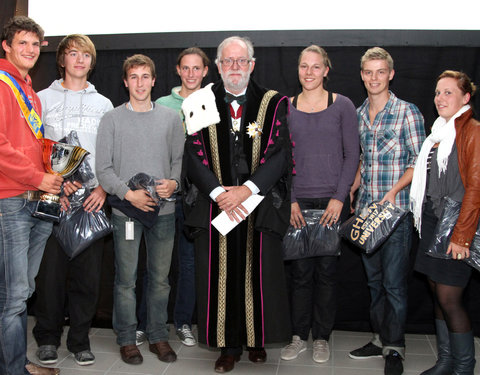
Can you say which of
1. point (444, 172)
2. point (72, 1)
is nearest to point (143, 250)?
point (72, 1)

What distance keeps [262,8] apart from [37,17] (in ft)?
5.90

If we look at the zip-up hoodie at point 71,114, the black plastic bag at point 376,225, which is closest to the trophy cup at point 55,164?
the zip-up hoodie at point 71,114

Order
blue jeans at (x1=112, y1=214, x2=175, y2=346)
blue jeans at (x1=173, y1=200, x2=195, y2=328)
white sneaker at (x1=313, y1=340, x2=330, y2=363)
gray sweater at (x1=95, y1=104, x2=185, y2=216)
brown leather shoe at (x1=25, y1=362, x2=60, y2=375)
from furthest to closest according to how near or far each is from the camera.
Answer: blue jeans at (x1=173, y1=200, x2=195, y2=328) < white sneaker at (x1=313, y1=340, x2=330, y2=363) < blue jeans at (x1=112, y1=214, x2=175, y2=346) < gray sweater at (x1=95, y1=104, x2=185, y2=216) < brown leather shoe at (x1=25, y1=362, x2=60, y2=375)

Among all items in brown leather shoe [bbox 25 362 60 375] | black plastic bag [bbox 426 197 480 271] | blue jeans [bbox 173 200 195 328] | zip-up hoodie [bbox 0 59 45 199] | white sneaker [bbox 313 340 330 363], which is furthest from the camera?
blue jeans [bbox 173 200 195 328]

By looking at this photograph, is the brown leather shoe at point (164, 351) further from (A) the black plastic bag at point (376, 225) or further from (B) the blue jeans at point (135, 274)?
(A) the black plastic bag at point (376, 225)

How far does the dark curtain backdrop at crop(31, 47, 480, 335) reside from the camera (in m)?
3.79

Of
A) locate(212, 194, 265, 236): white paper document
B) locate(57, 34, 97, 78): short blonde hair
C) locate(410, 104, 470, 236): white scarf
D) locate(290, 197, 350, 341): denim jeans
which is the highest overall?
locate(57, 34, 97, 78): short blonde hair

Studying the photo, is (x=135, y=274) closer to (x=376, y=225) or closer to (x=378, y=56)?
(x=376, y=225)

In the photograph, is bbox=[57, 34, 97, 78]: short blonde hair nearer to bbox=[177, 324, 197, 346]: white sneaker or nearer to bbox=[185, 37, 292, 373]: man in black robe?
bbox=[185, 37, 292, 373]: man in black robe

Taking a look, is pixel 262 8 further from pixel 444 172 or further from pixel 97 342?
pixel 97 342

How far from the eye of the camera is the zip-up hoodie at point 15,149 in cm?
265

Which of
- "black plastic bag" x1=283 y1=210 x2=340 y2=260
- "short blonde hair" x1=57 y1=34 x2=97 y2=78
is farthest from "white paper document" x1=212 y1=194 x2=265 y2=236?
"short blonde hair" x1=57 y1=34 x2=97 y2=78

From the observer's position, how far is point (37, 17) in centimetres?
421

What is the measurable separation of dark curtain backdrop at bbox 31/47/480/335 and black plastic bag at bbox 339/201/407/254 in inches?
32.7
